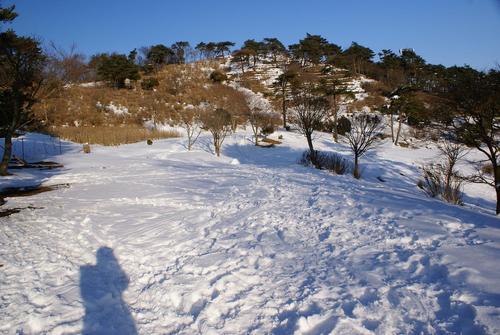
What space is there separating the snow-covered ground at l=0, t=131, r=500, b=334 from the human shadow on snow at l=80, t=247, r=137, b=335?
0.01 meters

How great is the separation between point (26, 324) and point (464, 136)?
1230cm

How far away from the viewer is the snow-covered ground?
110 inches

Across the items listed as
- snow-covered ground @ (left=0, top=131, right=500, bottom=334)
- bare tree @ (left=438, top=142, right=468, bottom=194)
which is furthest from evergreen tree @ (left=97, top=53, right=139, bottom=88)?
bare tree @ (left=438, top=142, right=468, bottom=194)

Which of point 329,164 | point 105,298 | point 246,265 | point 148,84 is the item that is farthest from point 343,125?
point 105,298

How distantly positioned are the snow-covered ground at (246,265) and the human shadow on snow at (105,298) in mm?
15

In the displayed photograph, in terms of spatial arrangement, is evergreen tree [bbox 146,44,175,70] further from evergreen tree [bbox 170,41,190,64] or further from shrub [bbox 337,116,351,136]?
shrub [bbox 337,116,351,136]

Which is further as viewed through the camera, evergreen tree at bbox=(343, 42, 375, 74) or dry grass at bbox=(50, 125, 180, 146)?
evergreen tree at bbox=(343, 42, 375, 74)

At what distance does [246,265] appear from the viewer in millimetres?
3906

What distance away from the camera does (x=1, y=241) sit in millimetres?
4719

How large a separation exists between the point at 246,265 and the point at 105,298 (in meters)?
1.68

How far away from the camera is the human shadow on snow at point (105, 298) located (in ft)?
9.32

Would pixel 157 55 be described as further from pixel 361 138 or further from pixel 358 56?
pixel 361 138

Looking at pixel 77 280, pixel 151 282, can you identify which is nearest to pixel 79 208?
pixel 77 280

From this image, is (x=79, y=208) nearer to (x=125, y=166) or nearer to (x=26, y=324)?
(x=26, y=324)
